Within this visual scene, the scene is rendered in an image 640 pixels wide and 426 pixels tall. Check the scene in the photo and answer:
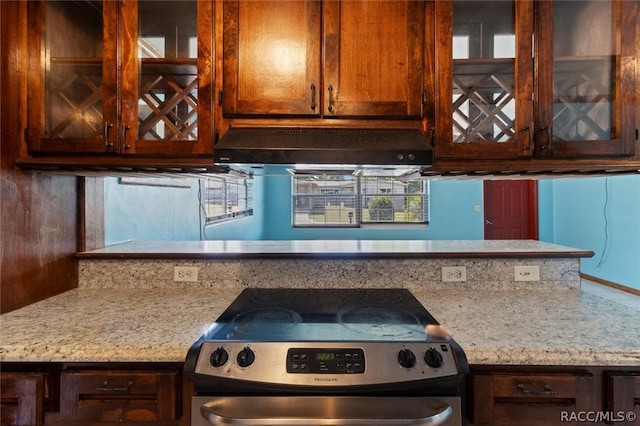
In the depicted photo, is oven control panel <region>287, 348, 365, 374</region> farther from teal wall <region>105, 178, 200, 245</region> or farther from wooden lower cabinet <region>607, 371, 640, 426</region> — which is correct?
teal wall <region>105, 178, 200, 245</region>

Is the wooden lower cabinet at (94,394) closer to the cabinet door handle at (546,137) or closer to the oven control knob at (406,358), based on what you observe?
the oven control knob at (406,358)

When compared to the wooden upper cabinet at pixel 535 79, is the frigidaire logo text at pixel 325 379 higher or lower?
lower

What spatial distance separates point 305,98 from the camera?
1324 millimetres

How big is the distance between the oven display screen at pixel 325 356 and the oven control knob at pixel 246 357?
19cm

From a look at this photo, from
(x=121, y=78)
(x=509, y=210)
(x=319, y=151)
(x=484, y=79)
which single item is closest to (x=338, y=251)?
(x=319, y=151)

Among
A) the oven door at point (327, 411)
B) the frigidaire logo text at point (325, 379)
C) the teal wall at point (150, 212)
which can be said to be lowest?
the oven door at point (327, 411)

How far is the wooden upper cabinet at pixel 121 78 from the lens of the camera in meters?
1.31

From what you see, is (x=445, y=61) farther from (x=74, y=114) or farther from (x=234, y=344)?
(x=74, y=114)

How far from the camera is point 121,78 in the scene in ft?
4.29

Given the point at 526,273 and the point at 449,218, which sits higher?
the point at 449,218

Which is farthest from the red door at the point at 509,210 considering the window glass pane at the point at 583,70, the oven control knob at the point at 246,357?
the oven control knob at the point at 246,357

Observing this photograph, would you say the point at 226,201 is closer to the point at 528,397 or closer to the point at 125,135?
the point at 125,135

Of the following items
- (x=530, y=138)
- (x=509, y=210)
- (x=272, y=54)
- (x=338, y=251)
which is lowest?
(x=338, y=251)

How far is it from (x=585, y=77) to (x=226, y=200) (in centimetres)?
369
